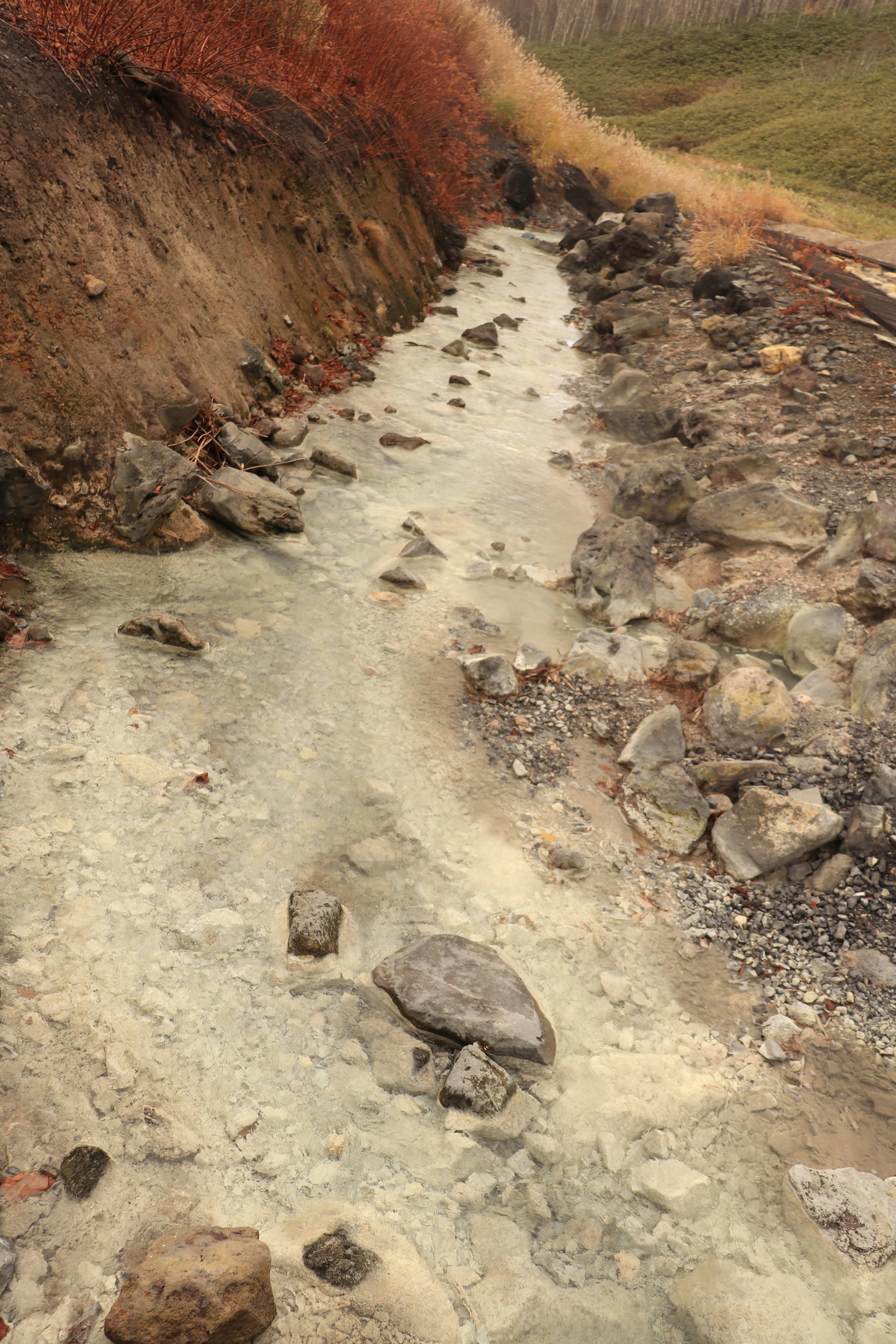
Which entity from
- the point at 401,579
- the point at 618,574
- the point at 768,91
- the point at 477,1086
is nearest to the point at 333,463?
the point at 401,579

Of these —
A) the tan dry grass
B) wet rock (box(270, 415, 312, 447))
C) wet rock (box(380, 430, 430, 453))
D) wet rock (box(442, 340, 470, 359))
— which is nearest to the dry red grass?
wet rock (box(270, 415, 312, 447))

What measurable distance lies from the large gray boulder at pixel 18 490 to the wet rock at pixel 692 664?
3216 mm

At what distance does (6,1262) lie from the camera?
57.4 inches

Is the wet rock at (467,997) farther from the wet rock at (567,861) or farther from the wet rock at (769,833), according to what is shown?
the wet rock at (769,833)

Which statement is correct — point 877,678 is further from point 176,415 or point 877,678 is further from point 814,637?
point 176,415

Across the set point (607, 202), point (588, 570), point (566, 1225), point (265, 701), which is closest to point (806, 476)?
point (588, 570)

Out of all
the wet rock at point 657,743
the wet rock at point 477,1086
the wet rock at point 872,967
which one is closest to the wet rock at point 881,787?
the wet rock at point 872,967

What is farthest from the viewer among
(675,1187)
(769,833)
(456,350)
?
(456,350)

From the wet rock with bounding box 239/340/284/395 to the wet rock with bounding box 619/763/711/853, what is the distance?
4007 millimetres

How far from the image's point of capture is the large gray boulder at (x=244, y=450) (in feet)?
15.4

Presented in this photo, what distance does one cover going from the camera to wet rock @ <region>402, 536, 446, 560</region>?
4.66 m

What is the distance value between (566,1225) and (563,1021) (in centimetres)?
57

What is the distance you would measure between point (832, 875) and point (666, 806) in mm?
666

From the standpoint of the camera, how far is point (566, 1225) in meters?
1.87
